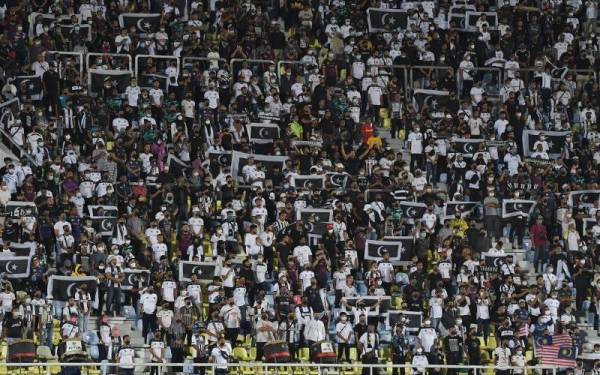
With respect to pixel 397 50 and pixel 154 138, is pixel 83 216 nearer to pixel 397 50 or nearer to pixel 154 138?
pixel 154 138

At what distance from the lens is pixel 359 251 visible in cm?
5109

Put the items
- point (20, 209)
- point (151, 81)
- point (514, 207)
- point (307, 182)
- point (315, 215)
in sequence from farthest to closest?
point (151, 81)
point (514, 207)
point (307, 182)
point (315, 215)
point (20, 209)

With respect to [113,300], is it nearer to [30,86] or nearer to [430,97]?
[30,86]

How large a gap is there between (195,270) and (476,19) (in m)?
14.3

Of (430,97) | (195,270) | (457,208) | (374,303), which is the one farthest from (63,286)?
(430,97)

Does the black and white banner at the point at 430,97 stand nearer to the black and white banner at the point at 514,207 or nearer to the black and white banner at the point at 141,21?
the black and white banner at the point at 514,207

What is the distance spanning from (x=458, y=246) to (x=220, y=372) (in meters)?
7.83

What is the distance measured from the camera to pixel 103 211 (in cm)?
5025

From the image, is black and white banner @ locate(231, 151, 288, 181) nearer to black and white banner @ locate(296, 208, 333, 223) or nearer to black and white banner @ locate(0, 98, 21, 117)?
black and white banner @ locate(296, 208, 333, 223)

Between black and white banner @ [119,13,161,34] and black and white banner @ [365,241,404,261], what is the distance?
32.1 ft

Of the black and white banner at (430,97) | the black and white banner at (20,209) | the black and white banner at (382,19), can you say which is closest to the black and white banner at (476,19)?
the black and white banner at (382,19)

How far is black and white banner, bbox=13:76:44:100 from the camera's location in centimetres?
5362

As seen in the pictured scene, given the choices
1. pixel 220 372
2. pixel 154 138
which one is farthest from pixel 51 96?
pixel 220 372

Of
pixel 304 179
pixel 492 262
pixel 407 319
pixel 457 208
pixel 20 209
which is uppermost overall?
pixel 20 209
